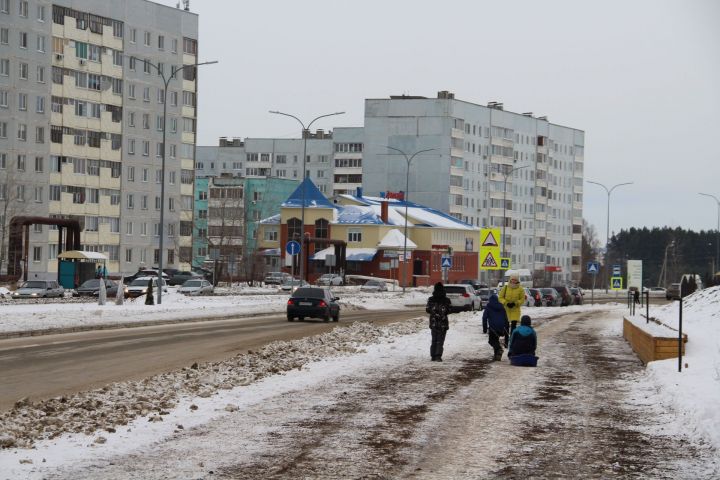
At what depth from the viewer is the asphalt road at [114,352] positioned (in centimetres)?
1891

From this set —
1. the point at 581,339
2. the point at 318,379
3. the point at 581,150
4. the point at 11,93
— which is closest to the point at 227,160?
the point at 581,150

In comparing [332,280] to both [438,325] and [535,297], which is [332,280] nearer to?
[535,297]

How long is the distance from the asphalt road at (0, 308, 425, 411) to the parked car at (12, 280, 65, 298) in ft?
68.8

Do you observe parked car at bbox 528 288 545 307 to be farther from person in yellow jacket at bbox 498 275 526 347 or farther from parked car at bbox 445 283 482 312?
person in yellow jacket at bbox 498 275 526 347

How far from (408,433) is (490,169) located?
15244cm

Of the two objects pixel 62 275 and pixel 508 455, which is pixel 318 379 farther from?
pixel 62 275

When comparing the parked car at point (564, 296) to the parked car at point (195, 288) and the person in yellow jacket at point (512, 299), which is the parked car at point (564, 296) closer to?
the parked car at point (195, 288)

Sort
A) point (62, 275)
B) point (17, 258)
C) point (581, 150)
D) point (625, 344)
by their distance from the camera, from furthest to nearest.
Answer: point (581, 150)
point (17, 258)
point (62, 275)
point (625, 344)

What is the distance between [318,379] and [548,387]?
11.6 feet

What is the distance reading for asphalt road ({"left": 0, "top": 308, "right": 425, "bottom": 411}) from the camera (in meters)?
18.9

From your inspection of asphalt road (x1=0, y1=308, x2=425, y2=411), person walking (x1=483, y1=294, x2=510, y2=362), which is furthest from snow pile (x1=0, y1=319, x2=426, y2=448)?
person walking (x1=483, y1=294, x2=510, y2=362)

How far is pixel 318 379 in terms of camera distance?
19.1m

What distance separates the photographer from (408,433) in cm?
1320

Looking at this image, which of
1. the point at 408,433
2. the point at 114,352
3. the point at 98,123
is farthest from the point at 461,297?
the point at 98,123
